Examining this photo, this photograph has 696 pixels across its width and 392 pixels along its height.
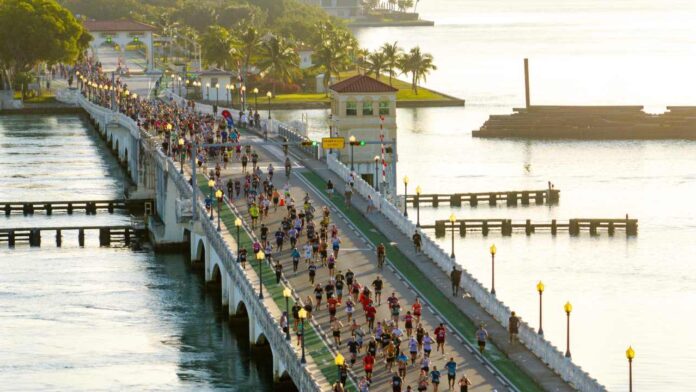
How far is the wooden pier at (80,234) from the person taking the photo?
135m

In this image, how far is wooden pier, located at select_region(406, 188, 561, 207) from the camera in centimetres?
15188

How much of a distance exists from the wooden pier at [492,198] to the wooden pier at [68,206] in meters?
23.2

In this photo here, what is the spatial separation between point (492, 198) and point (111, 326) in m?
55.4

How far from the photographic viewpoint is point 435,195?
151 metres

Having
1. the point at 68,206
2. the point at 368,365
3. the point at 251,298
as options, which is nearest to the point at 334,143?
the point at 251,298

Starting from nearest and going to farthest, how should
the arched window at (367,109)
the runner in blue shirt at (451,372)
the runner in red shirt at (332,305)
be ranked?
the runner in blue shirt at (451,372) → the runner in red shirt at (332,305) → the arched window at (367,109)

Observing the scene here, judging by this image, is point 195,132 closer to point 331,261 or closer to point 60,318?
point 60,318

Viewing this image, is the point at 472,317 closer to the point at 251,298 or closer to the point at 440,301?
the point at 440,301

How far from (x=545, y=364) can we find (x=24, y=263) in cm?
5999

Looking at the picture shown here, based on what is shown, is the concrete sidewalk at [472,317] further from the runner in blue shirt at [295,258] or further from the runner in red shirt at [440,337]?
the runner in blue shirt at [295,258]

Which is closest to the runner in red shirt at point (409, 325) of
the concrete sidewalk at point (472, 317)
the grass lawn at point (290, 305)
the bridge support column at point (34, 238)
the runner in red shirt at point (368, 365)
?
the concrete sidewalk at point (472, 317)

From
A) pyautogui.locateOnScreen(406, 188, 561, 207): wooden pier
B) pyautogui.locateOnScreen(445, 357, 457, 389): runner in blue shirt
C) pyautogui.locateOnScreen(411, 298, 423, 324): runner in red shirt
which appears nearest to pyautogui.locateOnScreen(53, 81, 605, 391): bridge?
pyautogui.locateOnScreen(445, 357, 457, 389): runner in blue shirt

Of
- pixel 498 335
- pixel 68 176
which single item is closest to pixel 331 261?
pixel 498 335

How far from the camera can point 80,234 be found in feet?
447
